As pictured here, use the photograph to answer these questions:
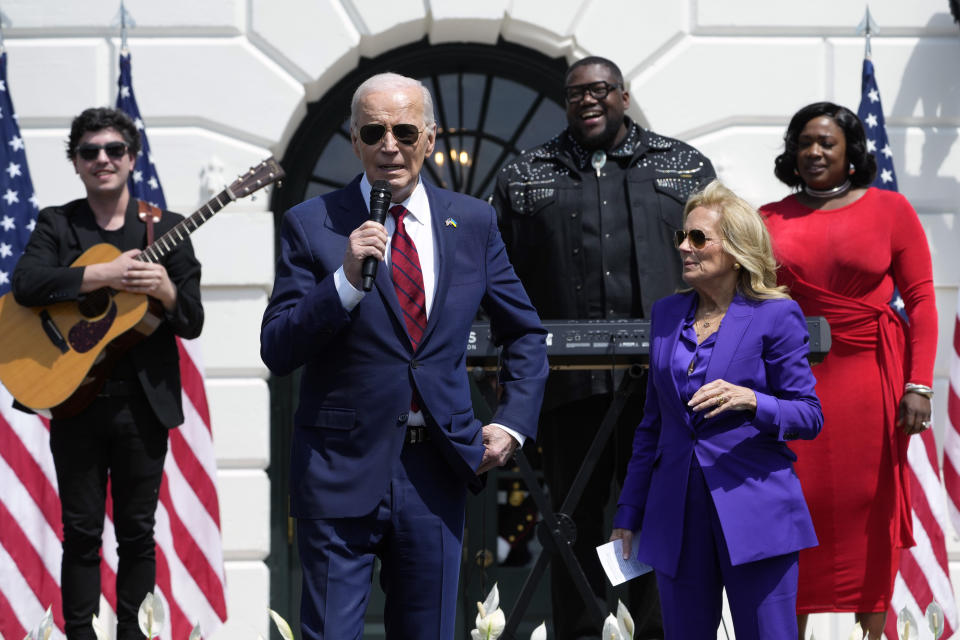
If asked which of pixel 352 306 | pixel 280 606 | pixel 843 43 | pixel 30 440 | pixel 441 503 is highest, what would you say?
pixel 843 43

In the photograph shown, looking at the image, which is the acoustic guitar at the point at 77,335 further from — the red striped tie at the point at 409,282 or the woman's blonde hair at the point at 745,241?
the woman's blonde hair at the point at 745,241

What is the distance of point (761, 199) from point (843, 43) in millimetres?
868

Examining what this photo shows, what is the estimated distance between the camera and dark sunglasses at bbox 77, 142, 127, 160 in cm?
458

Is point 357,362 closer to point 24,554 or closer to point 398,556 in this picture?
point 398,556

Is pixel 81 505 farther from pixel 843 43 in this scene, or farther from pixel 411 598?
pixel 843 43

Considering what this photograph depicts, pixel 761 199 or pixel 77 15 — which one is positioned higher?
pixel 77 15

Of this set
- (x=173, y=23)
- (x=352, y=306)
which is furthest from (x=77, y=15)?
(x=352, y=306)

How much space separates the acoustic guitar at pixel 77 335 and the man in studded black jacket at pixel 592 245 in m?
1.11

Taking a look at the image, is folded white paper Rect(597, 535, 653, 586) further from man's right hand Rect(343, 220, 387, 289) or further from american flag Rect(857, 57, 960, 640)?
american flag Rect(857, 57, 960, 640)

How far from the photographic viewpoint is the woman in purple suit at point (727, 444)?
3197 mm

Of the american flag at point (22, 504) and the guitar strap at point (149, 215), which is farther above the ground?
the guitar strap at point (149, 215)

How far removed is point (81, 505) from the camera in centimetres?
438

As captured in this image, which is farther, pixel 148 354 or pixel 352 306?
pixel 148 354

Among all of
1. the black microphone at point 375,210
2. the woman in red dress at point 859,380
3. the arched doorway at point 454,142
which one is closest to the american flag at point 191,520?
the arched doorway at point 454,142
